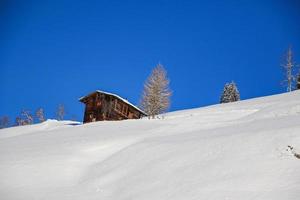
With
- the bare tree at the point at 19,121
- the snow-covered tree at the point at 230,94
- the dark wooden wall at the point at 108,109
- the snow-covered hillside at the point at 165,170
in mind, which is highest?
the snow-covered tree at the point at 230,94

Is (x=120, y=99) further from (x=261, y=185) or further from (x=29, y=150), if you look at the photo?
(x=261, y=185)

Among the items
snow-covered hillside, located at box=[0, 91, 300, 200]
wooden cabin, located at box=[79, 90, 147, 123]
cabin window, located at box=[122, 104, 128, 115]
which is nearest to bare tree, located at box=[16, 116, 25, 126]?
wooden cabin, located at box=[79, 90, 147, 123]

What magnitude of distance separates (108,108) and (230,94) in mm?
26180

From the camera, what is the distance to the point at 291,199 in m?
7.15

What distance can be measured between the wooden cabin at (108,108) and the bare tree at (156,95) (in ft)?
12.7

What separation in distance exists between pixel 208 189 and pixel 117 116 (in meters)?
34.3

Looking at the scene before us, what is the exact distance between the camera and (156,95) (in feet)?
160

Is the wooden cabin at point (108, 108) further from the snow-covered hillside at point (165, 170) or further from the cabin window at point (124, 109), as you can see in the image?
the snow-covered hillside at point (165, 170)

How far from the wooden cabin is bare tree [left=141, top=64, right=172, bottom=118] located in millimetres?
3878

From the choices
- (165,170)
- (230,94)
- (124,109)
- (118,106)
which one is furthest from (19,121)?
(165,170)

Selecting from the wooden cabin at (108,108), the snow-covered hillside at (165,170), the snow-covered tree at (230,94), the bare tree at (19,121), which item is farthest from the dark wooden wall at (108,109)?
the snow-covered hillside at (165,170)

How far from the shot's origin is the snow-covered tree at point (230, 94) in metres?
60.3

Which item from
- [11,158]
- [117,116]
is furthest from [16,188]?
[117,116]

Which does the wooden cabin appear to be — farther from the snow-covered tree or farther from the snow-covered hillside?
the snow-covered hillside
